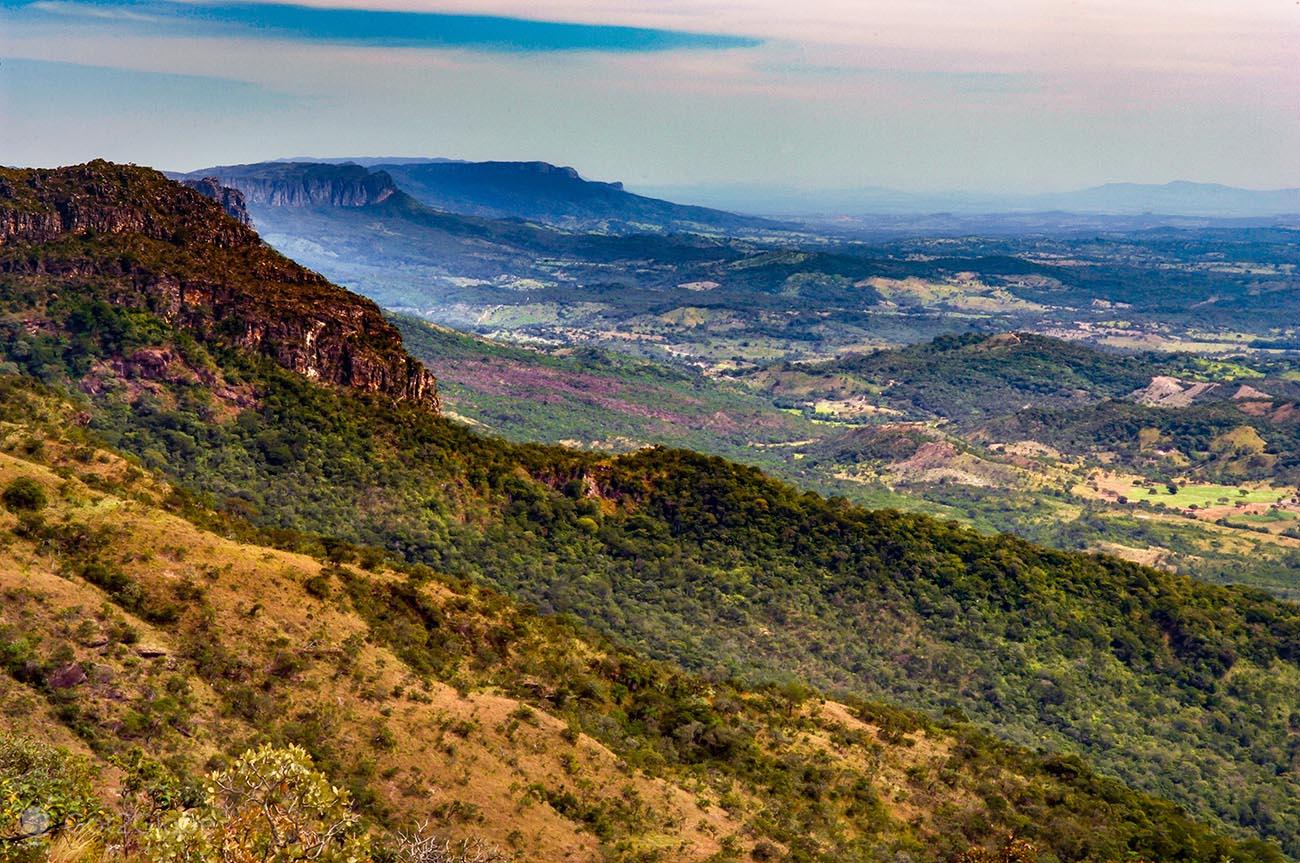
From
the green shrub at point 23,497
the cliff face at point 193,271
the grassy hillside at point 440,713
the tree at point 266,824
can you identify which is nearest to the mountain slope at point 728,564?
the cliff face at point 193,271

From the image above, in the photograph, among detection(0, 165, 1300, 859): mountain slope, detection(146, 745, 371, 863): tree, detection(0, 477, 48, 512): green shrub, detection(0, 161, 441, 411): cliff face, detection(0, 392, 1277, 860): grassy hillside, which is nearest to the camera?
detection(146, 745, 371, 863): tree

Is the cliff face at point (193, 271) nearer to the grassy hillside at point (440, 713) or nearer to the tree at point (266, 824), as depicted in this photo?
the grassy hillside at point (440, 713)

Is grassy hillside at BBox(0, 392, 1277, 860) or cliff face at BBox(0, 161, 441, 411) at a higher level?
cliff face at BBox(0, 161, 441, 411)

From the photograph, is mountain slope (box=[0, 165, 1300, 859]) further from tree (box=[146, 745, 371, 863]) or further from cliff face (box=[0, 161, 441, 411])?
tree (box=[146, 745, 371, 863])

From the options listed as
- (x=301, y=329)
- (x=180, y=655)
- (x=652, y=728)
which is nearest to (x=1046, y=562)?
(x=652, y=728)

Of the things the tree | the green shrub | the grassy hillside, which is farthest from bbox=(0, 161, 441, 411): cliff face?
the tree

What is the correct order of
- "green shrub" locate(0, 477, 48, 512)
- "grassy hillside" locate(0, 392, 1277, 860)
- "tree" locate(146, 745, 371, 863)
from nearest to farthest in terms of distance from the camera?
1. "tree" locate(146, 745, 371, 863)
2. "grassy hillside" locate(0, 392, 1277, 860)
3. "green shrub" locate(0, 477, 48, 512)

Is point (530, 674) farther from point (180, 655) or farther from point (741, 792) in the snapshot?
point (180, 655)
